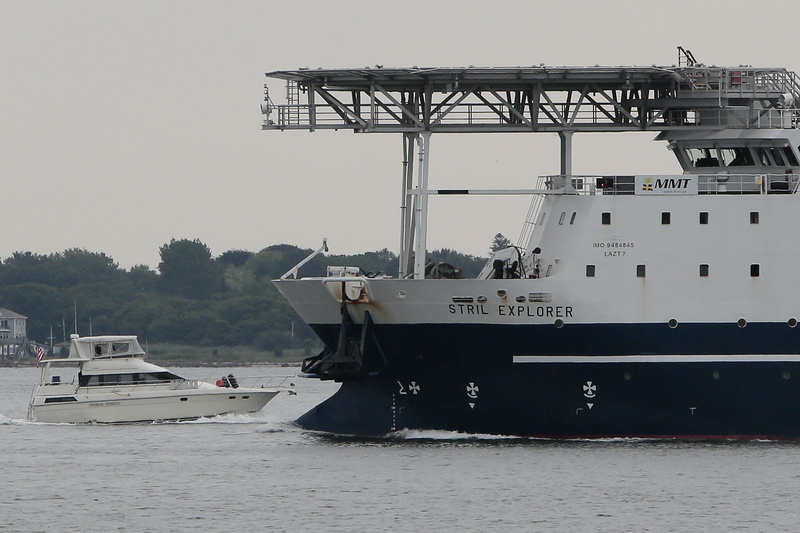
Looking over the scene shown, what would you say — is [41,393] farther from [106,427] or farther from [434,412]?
[434,412]

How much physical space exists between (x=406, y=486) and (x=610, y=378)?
7913mm

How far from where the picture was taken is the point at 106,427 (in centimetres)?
6250

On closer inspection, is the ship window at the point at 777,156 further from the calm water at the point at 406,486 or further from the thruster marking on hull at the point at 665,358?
the calm water at the point at 406,486

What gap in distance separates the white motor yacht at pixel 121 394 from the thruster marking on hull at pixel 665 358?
1923 centimetres

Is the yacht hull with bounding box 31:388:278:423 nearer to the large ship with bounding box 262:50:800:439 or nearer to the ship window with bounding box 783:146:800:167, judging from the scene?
the large ship with bounding box 262:50:800:439

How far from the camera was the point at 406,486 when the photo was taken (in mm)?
42750

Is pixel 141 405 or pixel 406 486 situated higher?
pixel 141 405

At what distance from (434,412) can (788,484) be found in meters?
11.0

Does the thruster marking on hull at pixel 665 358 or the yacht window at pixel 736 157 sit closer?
the thruster marking on hull at pixel 665 358

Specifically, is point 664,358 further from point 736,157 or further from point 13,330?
point 13,330

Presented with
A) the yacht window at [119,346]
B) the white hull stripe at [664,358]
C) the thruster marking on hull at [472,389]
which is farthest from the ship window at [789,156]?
the yacht window at [119,346]

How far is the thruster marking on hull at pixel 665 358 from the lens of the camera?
47.4m

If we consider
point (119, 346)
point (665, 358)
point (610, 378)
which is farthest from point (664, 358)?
point (119, 346)

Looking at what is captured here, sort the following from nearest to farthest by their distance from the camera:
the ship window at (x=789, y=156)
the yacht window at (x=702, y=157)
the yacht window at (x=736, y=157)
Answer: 1. the ship window at (x=789, y=156)
2. the yacht window at (x=736, y=157)
3. the yacht window at (x=702, y=157)
